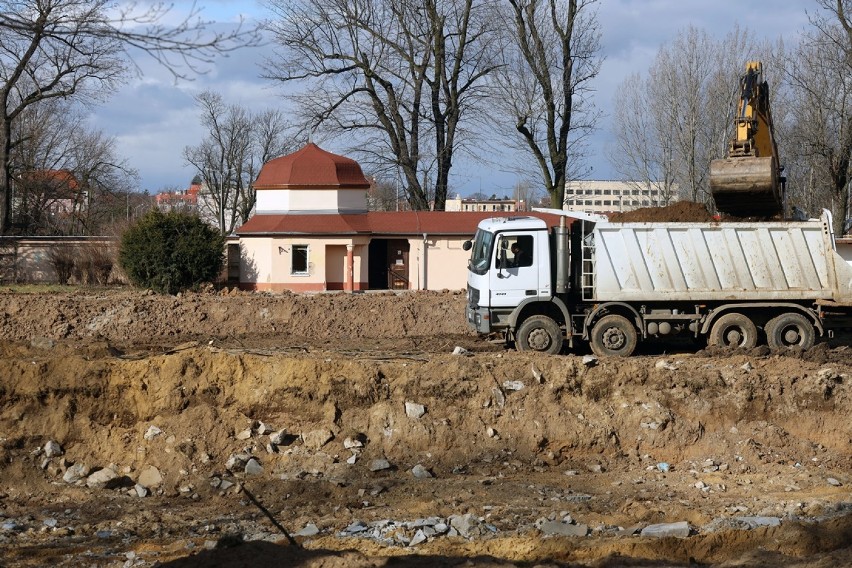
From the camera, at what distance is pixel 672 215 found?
20391mm

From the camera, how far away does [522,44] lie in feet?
127

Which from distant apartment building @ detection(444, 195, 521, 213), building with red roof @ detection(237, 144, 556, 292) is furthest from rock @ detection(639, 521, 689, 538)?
distant apartment building @ detection(444, 195, 521, 213)

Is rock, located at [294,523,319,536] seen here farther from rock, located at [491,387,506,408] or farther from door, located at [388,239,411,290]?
door, located at [388,239,411,290]

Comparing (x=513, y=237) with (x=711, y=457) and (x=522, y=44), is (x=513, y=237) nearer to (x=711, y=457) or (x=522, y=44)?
(x=711, y=457)

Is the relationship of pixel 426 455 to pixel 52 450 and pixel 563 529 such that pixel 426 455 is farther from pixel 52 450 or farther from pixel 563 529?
pixel 52 450

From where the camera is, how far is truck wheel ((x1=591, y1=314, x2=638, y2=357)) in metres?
19.3

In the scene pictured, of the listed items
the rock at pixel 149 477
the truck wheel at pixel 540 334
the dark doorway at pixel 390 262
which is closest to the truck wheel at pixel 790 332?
the truck wheel at pixel 540 334

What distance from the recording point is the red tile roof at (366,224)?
114 feet

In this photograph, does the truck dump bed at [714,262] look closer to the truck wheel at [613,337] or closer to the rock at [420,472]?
the truck wheel at [613,337]

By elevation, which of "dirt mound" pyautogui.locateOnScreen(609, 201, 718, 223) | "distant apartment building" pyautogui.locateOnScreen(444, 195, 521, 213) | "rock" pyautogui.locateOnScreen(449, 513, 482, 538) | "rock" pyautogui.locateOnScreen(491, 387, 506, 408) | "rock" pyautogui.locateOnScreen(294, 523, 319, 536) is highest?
"distant apartment building" pyautogui.locateOnScreen(444, 195, 521, 213)

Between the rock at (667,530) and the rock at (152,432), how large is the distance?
7.16 meters

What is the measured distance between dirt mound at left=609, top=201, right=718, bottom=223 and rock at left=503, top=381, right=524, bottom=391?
Result: 18.8 feet

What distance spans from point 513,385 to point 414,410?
5.67 feet

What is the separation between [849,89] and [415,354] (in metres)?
28.3
